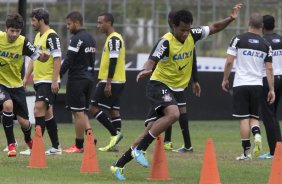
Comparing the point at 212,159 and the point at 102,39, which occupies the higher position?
the point at 212,159

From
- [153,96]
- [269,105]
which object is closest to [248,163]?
[269,105]

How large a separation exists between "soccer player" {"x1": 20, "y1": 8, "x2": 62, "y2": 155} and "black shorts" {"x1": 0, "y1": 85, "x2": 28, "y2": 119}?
441 millimetres

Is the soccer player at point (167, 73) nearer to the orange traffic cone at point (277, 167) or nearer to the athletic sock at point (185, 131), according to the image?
the orange traffic cone at point (277, 167)

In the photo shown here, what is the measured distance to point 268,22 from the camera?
14234mm

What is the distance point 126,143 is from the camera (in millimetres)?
16578

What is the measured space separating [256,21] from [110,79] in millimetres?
2787

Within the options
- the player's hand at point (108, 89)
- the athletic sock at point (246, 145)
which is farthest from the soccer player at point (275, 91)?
the player's hand at point (108, 89)

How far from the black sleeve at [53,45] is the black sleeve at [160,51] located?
2.66 m

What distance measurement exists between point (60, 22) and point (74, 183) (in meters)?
23.7

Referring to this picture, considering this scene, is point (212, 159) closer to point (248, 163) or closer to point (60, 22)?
point (248, 163)

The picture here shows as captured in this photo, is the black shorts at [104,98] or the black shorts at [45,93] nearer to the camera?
the black shorts at [45,93]

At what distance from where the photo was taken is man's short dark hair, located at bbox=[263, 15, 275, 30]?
14.2m

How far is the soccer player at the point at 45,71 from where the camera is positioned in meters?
14.0

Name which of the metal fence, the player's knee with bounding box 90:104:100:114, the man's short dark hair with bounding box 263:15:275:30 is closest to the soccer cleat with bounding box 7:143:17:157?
the player's knee with bounding box 90:104:100:114
